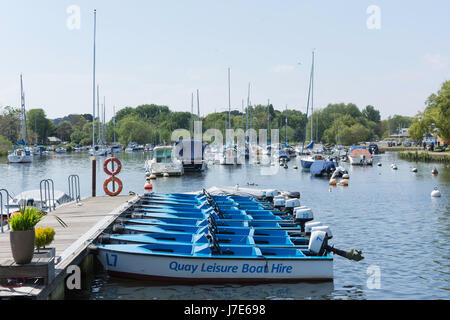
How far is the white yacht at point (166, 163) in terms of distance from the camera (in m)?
59.9

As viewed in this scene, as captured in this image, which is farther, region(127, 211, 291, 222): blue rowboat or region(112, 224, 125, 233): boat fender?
region(127, 211, 291, 222): blue rowboat

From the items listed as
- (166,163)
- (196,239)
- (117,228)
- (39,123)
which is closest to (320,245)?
(196,239)

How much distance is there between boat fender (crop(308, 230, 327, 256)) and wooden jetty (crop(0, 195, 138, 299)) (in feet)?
21.7

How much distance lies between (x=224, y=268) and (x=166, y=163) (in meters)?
44.9

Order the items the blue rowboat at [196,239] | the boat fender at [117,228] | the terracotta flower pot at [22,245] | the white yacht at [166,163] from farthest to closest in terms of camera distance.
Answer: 1. the white yacht at [166,163]
2. the boat fender at [117,228]
3. the blue rowboat at [196,239]
4. the terracotta flower pot at [22,245]

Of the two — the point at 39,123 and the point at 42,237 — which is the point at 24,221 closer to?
the point at 42,237

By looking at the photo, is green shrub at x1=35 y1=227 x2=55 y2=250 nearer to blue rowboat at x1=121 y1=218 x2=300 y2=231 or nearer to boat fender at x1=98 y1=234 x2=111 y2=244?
boat fender at x1=98 y1=234 x2=111 y2=244

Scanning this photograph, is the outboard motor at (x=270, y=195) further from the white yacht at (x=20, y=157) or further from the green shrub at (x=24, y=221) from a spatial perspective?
the white yacht at (x=20, y=157)

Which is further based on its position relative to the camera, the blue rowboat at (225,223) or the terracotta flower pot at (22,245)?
the blue rowboat at (225,223)

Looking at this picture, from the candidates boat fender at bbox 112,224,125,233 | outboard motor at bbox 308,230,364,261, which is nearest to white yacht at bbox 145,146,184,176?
boat fender at bbox 112,224,125,233

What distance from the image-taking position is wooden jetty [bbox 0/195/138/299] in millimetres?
11445

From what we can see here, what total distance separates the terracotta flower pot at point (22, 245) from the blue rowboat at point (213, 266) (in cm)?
501

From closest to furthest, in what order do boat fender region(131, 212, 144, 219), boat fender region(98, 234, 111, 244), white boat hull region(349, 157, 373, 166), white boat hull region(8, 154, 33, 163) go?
boat fender region(98, 234, 111, 244) < boat fender region(131, 212, 144, 219) < white boat hull region(349, 157, 373, 166) < white boat hull region(8, 154, 33, 163)

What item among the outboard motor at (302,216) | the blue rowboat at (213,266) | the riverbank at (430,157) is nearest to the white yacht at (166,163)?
the outboard motor at (302,216)
